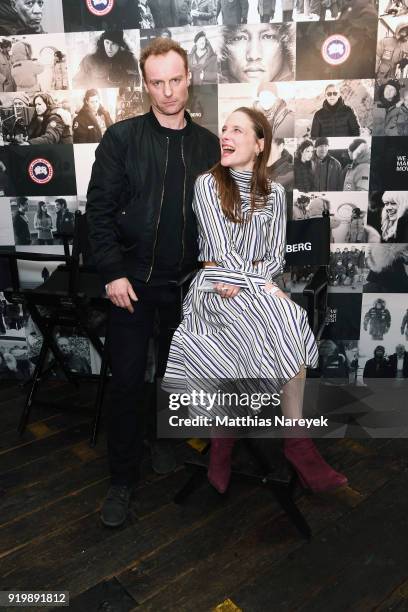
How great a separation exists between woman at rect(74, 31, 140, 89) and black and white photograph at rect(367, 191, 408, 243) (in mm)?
1444

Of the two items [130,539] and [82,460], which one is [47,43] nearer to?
[82,460]

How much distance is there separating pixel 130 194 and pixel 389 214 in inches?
61.9

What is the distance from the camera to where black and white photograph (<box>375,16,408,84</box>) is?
2664 millimetres

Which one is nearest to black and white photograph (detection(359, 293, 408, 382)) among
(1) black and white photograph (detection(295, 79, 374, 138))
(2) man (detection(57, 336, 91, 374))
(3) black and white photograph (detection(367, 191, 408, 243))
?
(3) black and white photograph (detection(367, 191, 408, 243))

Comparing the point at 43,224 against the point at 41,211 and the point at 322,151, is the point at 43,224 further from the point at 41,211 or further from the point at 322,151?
the point at 322,151

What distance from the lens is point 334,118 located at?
2.83 meters

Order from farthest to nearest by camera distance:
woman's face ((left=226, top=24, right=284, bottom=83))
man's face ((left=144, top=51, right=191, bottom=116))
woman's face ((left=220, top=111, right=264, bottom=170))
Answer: woman's face ((left=226, top=24, right=284, bottom=83))
woman's face ((left=220, top=111, right=264, bottom=170))
man's face ((left=144, top=51, right=191, bottom=116))

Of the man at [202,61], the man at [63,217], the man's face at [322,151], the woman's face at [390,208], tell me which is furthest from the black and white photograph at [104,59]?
the woman's face at [390,208]

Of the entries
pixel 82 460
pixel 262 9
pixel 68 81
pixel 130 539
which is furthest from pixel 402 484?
pixel 68 81

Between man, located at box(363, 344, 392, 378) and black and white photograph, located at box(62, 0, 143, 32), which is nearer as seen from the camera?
black and white photograph, located at box(62, 0, 143, 32)

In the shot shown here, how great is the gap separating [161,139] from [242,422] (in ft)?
3.77

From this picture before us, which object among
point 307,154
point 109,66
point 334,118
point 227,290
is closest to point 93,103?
point 109,66

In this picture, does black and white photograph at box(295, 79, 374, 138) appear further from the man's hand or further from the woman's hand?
the man's hand

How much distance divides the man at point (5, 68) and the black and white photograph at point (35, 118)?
0.04 metres
